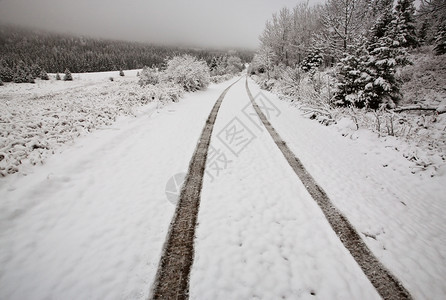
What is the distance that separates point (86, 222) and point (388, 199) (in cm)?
625

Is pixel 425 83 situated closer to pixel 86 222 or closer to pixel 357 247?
pixel 357 247

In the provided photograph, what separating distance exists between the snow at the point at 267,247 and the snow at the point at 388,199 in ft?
2.30

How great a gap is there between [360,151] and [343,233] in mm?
4613

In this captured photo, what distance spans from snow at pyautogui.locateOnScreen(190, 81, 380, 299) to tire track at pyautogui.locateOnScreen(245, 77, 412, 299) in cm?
12

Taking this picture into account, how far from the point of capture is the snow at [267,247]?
2543mm

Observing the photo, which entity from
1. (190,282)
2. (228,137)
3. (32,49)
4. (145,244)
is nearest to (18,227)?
(145,244)

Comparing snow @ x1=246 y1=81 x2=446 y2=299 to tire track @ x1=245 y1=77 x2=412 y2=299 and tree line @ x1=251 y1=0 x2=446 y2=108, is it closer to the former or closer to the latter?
tire track @ x1=245 y1=77 x2=412 y2=299

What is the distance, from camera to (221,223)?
3527mm

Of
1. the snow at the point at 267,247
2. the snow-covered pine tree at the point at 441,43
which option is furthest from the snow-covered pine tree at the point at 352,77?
the snow-covered pine tree at the point at 441,43

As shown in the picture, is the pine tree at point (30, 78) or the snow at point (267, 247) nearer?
the snow at point (267, 247)

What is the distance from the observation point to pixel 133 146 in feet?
21.3

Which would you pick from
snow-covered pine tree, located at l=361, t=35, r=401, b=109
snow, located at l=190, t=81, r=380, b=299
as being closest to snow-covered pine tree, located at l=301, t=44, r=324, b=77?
snow-covered pine tree, located at l=361, t=35, r=401, b=109

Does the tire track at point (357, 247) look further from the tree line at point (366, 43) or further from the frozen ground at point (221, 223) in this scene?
the tree line at point (366, 43)

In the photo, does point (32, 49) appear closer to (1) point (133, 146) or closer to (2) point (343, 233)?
(1) point (133, 146)
